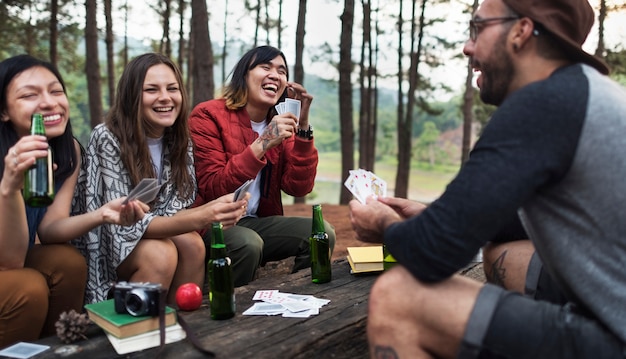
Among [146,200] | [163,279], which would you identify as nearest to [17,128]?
[146,200]

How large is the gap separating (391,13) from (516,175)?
54.5ft

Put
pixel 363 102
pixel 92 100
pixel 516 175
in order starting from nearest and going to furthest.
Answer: pixel 516 175
pixel 92 100
pixel 363 102

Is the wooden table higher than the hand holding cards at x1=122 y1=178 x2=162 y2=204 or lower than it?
lower

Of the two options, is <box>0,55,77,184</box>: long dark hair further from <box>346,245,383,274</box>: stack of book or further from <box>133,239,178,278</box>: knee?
<box>346,245,383,274</box>: stack of book

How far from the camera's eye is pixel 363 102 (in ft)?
52.0

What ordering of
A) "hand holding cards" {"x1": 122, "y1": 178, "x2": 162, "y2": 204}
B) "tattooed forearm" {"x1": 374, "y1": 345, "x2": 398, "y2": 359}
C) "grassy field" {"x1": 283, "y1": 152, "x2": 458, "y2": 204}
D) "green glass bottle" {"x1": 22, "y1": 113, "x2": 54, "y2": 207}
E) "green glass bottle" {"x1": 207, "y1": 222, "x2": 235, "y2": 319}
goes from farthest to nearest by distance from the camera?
"grassy field" {"x1": 283, "y1": 152, "x2": 458, "y2": 204}, "hand holding cards" {"x1": 122, "y1": 178, "x2": 162, "y2": 204}, "green glass bottle" {"x1": 207, "y1": 222, "x2": 235, "y2": 319}, "green glass bottle" {"x1": 22, "y1": 113, "x2": 54, "y2": 207}, "tattooed forearm" {"x1": 374, "y1": 345, "x2": 398, "y2": 359}

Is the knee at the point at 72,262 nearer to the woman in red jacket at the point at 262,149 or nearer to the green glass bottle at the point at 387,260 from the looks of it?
the woman in red jacket at the point at 262,149

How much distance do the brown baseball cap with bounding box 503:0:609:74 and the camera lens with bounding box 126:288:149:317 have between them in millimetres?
1632

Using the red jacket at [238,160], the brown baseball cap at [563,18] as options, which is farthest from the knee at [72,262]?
the brown baseball cap at [563,18]

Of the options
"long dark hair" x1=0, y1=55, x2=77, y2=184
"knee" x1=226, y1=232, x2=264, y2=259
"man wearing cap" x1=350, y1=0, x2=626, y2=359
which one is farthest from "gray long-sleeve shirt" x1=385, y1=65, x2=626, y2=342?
"long dark hair" x1=0, y1=55, x2=77, y2=184

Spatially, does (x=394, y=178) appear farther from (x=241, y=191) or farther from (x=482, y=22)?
(x=482, y=22)

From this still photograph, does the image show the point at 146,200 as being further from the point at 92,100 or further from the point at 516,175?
the point at 92,100

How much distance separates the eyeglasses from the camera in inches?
68.2

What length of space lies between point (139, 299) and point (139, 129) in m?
1.26
